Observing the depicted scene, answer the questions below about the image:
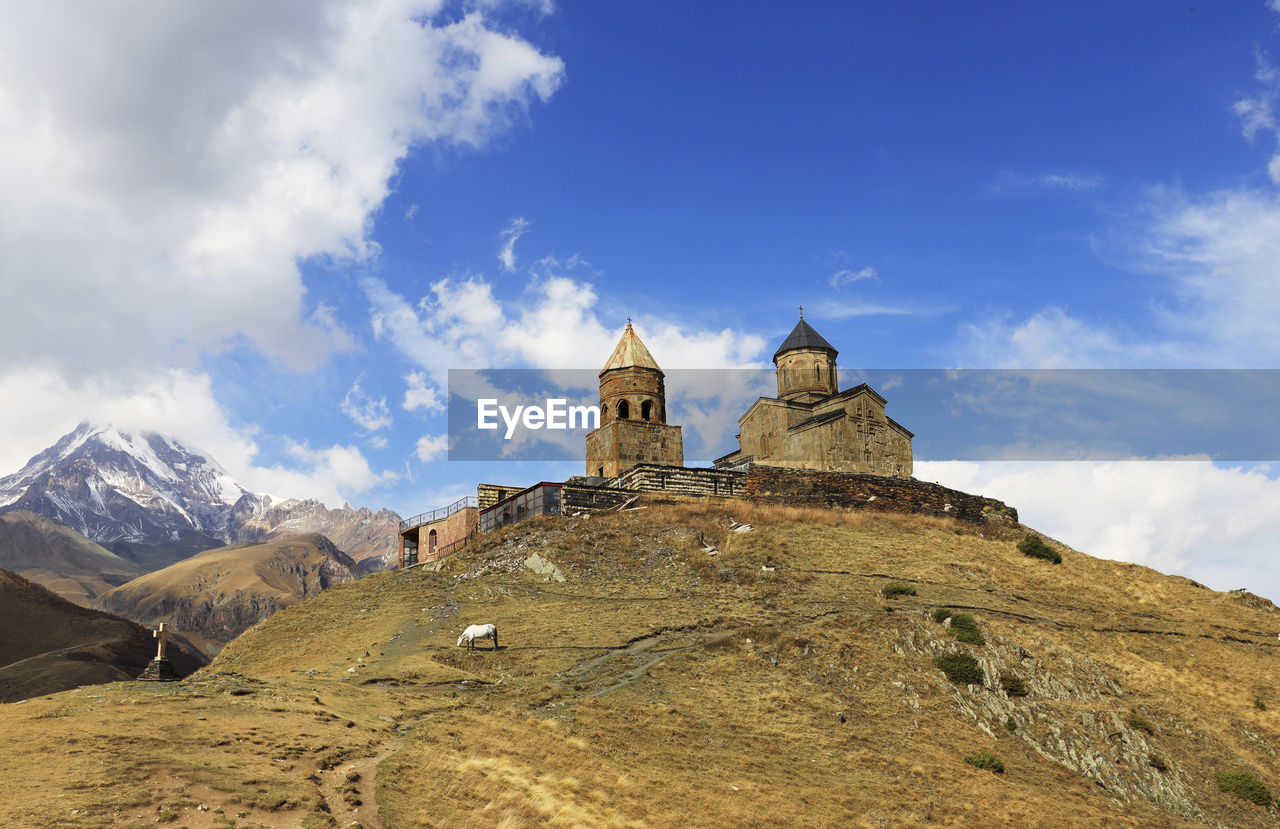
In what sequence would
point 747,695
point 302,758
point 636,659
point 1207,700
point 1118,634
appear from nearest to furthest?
point 302,758, point 747,695, point 636,659, point 1207,700, point 1118,634

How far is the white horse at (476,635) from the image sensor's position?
3195 centimetres

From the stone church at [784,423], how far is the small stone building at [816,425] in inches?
2.8

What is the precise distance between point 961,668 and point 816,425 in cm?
3188

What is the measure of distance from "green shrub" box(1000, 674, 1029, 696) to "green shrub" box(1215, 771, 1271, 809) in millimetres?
6475

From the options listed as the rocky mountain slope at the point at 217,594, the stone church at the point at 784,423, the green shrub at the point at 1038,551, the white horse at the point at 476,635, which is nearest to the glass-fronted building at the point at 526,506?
the stone church at the point at 784,423

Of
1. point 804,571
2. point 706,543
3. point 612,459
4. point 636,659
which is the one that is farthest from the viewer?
point 612,459

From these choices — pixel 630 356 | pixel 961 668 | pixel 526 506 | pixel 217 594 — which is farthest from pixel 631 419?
pixel 217 594

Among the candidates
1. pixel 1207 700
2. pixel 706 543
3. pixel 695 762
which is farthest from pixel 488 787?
pixel 1207 700

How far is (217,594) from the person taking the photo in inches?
6693

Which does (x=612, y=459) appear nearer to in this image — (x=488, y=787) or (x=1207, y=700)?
(x=1207, y=700)

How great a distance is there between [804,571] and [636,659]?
42.2ft

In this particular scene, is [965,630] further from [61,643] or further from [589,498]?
[61,643]

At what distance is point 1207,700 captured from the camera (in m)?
33.7

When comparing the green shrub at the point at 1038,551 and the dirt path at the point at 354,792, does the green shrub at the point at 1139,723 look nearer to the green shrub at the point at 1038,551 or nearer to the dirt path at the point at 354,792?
the green shrub at the point at 1038,551
